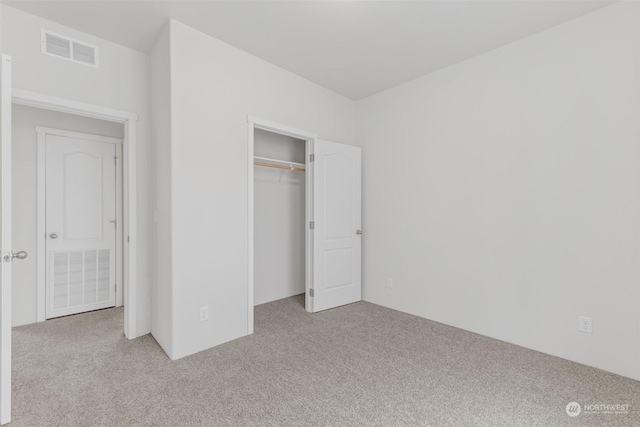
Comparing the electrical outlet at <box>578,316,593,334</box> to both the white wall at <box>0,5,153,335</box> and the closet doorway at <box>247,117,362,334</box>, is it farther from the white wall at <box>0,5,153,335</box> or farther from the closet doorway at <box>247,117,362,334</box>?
the white wall at <box>0,5,153,335</box>

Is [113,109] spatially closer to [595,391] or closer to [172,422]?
[172,422]

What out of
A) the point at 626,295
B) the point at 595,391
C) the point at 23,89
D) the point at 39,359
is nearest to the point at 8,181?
the point at 23,89

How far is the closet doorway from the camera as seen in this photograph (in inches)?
137

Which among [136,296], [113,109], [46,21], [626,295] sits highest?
[46,21]

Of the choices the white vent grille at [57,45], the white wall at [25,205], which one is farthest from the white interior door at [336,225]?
the white wall at [25,205]

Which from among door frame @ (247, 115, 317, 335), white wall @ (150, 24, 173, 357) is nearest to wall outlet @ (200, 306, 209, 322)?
white wall @ (150, 24, 173, 357)

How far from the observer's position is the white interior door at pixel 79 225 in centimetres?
319

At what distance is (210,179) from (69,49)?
148 centimetres

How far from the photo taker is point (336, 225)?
3.64 metres

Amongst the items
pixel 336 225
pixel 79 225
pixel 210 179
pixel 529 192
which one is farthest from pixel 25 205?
pixel 529 192

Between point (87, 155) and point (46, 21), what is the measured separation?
1.44 meters

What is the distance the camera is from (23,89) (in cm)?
222

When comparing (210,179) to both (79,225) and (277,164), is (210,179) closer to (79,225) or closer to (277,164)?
(277,164)

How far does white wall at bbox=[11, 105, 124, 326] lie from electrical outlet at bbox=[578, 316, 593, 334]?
16.0 feet
